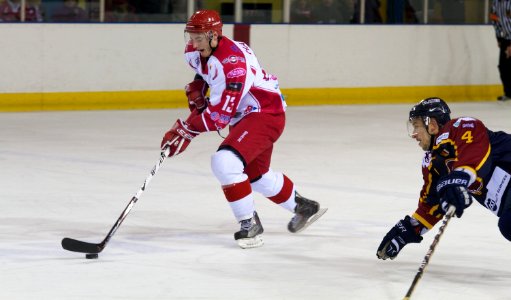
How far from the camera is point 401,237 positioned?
14.0 ft

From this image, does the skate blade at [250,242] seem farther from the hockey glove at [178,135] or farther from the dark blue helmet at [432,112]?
the dark blue helmet at [432,112]

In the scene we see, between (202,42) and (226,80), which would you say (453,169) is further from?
(202,42)

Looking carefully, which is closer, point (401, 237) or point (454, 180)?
point (454, 180)

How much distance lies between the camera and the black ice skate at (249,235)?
4762 mm

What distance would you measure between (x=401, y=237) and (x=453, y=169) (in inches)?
20.8

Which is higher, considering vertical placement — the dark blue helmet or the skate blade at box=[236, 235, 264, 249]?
the dark blue helmet

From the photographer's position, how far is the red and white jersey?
4.76m

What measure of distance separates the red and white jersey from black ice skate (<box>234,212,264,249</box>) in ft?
1.32

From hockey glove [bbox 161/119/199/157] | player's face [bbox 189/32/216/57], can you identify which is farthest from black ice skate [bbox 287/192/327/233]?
player's face [bbox 189/32/216/57]

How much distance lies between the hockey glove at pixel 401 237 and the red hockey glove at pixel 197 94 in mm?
1088

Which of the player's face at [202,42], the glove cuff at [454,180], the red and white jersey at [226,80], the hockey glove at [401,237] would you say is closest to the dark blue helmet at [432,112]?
the glove cuff at [454,180]

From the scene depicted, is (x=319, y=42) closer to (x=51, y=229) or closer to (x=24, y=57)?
(x=24, y=57)

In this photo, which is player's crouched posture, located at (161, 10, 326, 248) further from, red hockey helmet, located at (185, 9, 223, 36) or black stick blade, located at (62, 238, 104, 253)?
black stick blade, located at (62, 238, 104, 253)

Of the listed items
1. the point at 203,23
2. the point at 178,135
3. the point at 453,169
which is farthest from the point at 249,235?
the point at 453,169
